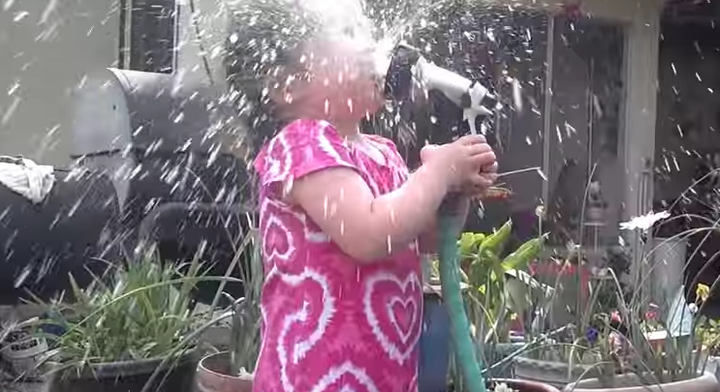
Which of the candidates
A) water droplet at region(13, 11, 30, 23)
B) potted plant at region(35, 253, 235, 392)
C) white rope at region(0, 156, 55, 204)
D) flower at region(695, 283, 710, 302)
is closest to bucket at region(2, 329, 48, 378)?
potted plant at region(35, 253, 235, 392)

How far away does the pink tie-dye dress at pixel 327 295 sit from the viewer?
54.0 inches

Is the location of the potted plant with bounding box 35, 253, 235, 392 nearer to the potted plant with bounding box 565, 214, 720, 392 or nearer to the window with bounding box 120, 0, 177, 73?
the potted plant with bounding box 565, 214, 720, 392

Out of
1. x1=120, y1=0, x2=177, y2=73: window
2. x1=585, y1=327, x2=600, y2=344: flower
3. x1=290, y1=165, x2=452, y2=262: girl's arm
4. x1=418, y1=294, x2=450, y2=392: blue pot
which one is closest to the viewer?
x1=290, y1=165, x2=452, y2=262: girl's arm

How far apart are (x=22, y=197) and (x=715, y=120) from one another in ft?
16.1

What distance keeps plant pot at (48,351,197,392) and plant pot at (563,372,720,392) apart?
2.63 ft

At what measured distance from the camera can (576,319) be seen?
213 cm

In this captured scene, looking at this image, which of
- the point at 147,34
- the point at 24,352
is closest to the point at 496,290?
the point at 24,352

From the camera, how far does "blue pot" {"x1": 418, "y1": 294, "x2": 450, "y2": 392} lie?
5.22 feet

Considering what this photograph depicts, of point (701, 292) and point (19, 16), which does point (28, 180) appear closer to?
point (19, 16)

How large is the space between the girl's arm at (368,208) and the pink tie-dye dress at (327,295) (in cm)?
2

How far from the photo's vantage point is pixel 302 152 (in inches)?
53.9

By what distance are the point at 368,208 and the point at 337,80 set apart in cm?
21

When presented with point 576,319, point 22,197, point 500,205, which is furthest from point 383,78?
point 500,205

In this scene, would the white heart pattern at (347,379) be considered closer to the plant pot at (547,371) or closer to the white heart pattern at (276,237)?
the white heart pattern at (276,237)
